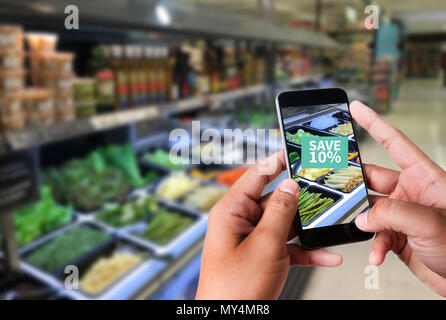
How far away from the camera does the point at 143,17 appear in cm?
92

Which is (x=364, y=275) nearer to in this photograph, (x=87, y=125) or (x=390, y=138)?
(x=390, y=138)

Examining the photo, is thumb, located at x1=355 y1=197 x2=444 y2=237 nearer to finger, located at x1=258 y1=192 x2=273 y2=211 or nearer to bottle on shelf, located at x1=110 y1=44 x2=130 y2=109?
finger, located at x1=258 y1=192 x2=273 y2=211

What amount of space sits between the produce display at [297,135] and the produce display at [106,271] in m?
1.00

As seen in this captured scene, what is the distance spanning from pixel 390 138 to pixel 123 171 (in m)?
1.62

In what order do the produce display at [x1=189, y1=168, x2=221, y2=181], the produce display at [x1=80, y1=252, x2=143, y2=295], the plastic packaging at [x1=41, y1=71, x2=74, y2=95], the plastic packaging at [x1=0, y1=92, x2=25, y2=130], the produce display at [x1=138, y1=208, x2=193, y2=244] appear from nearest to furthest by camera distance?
1. the plastic packaging at [x1=0, y1=92, x2=25, y2=130]
2. the plastic packaging at [x1=41, y1=71, x2=74, y2=95]
3. the produce display at [x1=80, y1=252, x2=143, y2=295]
4. the produce display at [x1=138, y1=208, x2=193, y2=244]
5. the produce display at [x1=189, y1=168, x2=221, y2=181]

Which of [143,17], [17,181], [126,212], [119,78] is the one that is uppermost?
[143,17]

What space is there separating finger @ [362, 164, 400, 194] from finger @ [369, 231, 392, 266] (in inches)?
2.4

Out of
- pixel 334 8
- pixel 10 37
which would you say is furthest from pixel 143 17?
pixel 334 8

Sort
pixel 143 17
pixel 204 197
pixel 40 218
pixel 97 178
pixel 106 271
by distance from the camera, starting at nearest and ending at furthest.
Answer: pixel 143 17, pixel 106 271, pixel 40 218, pixel 97 178, pixel 204 197

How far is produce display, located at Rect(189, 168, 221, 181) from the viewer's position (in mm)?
2062

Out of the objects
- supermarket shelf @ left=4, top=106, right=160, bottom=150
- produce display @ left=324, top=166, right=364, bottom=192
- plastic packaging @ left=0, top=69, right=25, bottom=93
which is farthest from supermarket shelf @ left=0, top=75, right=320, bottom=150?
produce display @ left=324, top=166, right=364, bottom=192

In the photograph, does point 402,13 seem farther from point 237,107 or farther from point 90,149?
point 90,149

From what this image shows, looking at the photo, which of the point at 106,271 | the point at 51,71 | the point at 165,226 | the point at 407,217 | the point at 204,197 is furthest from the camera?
the point at 204,197

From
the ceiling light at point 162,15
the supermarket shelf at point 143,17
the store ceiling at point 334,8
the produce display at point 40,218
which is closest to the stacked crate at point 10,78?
the supermarket shelf at point 143,17
